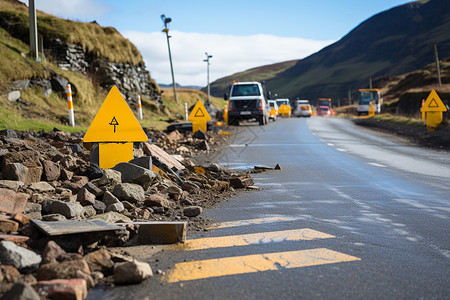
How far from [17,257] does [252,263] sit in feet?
5.17

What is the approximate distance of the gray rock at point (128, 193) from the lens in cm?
570

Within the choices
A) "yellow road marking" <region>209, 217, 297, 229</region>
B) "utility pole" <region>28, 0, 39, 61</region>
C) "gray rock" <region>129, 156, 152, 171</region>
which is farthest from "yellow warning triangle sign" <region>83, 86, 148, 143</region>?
"utility pole" <region>28, 0, 39, 61</region>

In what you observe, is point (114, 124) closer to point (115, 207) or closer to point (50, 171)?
point (50, 171)

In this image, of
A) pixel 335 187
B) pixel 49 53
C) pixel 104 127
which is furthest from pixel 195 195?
pixel 49 53

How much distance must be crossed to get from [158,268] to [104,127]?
4.38m

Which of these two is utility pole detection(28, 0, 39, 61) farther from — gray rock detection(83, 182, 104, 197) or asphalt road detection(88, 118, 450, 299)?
gray rock detection(83, 182, 104, 197)

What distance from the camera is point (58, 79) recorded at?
66.2 feet

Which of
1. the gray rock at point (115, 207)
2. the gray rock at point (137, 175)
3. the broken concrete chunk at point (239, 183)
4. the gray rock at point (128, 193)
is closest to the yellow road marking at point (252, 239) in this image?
the gray rock at point (115, 207)

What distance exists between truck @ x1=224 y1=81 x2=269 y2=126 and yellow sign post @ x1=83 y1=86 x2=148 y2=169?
22410 mm

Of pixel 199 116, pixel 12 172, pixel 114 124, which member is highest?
pixel 114 124

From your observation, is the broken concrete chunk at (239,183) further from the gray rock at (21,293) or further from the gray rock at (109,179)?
the gray rock at (21,293)

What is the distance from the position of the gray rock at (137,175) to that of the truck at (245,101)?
23.4 m

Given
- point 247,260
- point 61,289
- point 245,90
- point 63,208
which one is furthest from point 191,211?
point 245,90

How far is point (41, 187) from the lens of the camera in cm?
574
